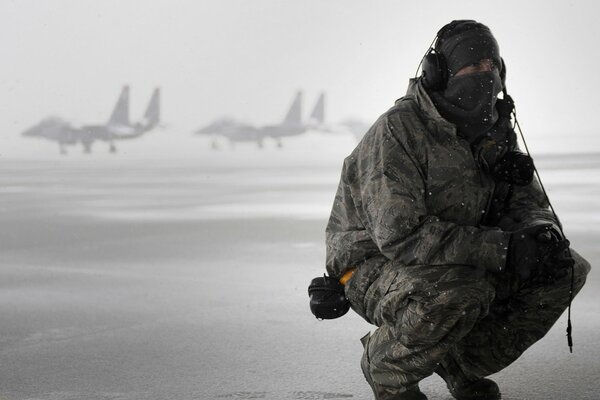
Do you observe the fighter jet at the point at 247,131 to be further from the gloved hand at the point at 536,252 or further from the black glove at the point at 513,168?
the gloved hand at the point at 536,252

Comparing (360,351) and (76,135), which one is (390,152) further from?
(76,135)

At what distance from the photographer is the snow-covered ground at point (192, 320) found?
136 inches

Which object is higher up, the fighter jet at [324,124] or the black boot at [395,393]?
the black boot at [395,393]

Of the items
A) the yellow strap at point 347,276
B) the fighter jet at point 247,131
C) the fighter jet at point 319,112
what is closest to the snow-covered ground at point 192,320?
the yellow strap at point 347,276

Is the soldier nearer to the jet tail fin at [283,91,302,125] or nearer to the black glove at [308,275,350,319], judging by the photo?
the black glove at [308,275,350,319]

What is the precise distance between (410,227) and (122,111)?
193 feet

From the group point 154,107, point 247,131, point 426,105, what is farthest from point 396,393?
point 247,131

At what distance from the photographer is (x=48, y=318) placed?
16.0 feet

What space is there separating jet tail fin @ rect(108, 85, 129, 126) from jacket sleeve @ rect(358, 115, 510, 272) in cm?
5796

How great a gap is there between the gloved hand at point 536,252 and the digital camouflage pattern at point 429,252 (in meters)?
0.04

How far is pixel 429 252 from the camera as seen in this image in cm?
280

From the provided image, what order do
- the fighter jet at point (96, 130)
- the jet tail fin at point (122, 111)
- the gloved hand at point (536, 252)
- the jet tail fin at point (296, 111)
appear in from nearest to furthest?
1. the gloved hand at point (536, 252)
2. the fighter jet at point (96, 130)
3. the jet tail fin at point (122, 111)
4. the jet tail fin at point (296, 111)

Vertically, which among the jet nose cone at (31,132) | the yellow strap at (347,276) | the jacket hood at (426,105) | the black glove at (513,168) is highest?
the jacket hood at (426,105)

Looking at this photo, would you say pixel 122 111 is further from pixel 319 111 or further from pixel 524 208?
pixel 524 208
